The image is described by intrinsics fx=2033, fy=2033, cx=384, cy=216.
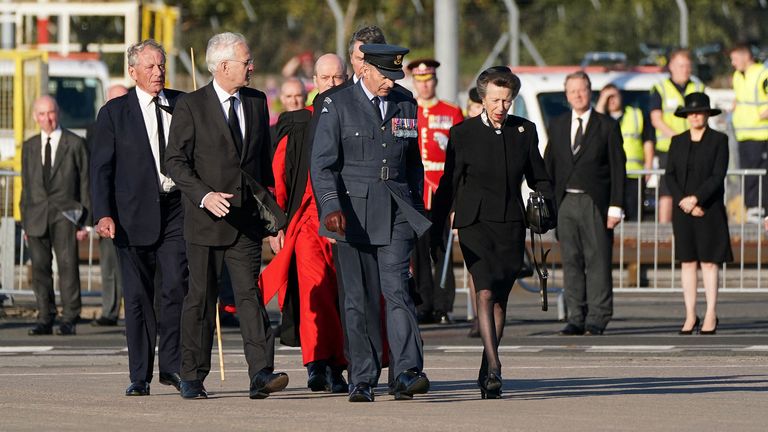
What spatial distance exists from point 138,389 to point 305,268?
1157 millimetres

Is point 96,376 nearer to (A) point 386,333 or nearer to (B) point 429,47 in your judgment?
(A) point 386,333

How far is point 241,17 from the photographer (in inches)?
1617

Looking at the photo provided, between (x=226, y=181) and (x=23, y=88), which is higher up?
(x=23, y=88)

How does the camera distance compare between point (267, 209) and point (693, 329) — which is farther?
point (693, 329)

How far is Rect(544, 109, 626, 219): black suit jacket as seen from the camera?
14805mm

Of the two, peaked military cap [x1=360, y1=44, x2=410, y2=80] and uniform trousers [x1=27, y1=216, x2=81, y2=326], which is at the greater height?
peaked military cap [x1=360, y1=44, x2=410, y2=80]

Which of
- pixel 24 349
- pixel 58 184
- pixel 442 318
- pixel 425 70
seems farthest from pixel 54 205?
pixel 442 318

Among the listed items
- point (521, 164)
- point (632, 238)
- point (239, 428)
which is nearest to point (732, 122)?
point (632, 238)

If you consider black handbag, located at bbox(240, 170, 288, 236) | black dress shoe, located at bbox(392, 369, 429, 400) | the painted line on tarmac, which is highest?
black handbag, located at bbox(240, 170, 288, 236)

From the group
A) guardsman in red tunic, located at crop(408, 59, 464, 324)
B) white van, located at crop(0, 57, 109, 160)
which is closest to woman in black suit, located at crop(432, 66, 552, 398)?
guardsman in red tunic, located at crop(408, 59, 464, 324)

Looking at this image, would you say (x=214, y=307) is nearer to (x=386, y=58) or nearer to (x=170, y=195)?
(x=170, y=195)

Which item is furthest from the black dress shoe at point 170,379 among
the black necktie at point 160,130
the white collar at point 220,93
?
the white collar at point 220,93

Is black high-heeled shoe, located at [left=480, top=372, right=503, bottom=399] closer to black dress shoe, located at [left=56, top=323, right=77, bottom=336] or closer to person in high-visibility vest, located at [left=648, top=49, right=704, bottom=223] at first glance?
black dress shoe, located at [left=56, top=323, right=77, bottom=336]

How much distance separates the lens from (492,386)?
10320 millimetres
